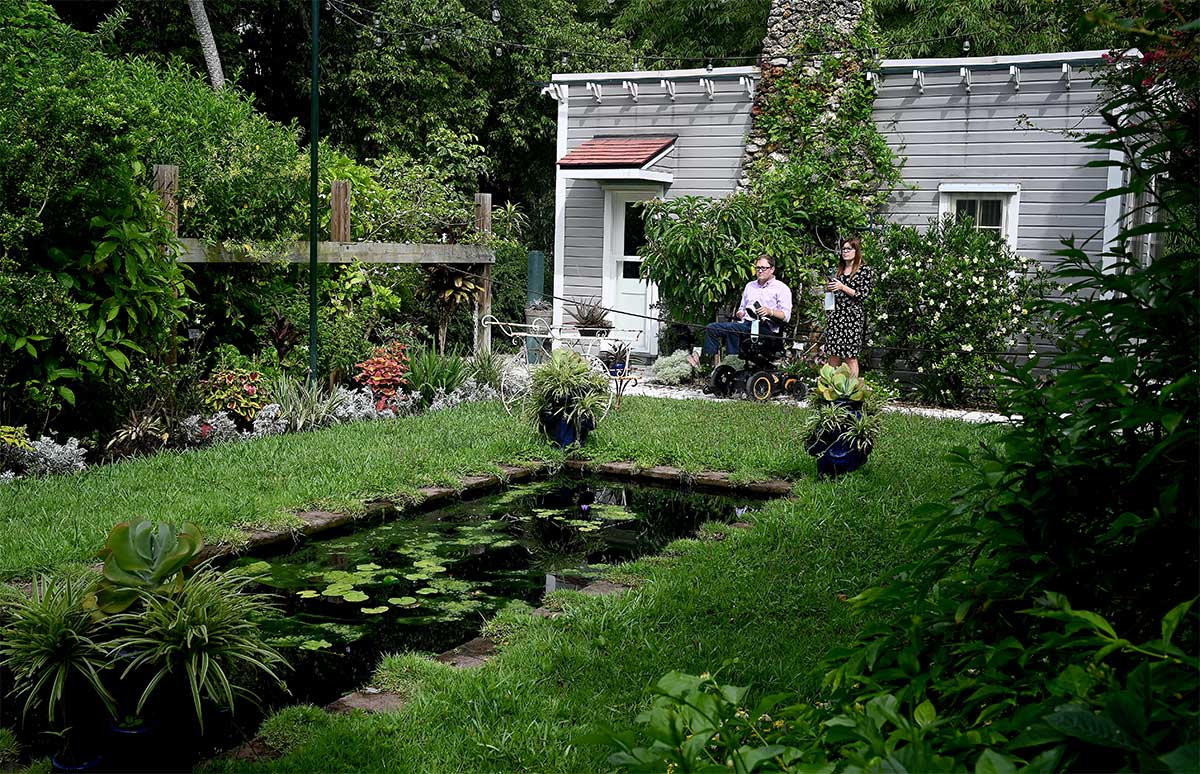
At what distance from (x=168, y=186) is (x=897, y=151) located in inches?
333

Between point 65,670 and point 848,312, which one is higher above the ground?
point 848,312

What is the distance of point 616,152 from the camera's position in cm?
1444

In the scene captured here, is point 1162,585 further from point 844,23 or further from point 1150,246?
point 844,23

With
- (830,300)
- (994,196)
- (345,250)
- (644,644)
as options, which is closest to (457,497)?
(644,644)

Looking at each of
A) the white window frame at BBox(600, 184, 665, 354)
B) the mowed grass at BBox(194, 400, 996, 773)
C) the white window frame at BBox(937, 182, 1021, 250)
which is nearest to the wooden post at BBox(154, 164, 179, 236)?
the mowed grass at BBox(194, 400, 996, 773)

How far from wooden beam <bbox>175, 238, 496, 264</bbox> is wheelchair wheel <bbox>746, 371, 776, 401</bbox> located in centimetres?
325

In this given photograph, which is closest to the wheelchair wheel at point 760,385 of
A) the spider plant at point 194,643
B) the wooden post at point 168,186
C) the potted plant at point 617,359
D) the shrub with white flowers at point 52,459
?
the potted plant at point 617,359

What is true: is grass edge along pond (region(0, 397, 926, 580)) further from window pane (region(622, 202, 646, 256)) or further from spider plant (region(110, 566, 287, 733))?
window pane (region(622, 202, 646, 256))

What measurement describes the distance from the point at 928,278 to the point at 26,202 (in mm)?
8500

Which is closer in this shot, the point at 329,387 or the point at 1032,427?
the point at 1032,427

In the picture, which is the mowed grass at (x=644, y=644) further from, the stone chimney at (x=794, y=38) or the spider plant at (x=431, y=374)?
the stone chimney at (x=794, y=38)

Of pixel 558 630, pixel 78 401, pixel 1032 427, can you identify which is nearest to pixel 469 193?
pixel 78 401

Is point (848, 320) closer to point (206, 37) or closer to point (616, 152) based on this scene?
point (616, 152)

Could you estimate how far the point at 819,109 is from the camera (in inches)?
526
